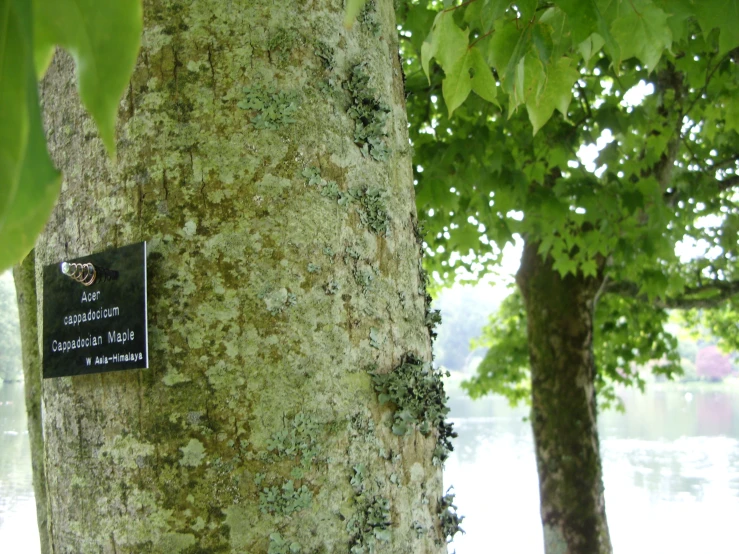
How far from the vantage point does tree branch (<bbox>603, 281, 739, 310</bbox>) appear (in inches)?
255

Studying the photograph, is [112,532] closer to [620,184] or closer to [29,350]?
[29,350]

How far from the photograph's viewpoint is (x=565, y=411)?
5410 millimetres

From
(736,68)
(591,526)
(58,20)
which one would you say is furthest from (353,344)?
(591,526)

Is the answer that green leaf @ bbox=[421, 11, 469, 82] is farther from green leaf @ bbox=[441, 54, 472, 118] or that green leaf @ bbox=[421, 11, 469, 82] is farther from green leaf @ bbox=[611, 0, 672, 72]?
green leaf @ bbox=[611, 0, 672, 72]

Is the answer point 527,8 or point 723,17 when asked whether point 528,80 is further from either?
point 723,17

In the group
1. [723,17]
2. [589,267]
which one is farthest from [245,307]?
[589,267]

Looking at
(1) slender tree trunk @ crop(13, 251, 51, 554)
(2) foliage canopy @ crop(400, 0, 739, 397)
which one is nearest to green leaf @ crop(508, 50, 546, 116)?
(2) foliage canopy @ crop(400, 0, 739, 397)

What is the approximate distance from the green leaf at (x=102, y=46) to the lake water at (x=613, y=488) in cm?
647

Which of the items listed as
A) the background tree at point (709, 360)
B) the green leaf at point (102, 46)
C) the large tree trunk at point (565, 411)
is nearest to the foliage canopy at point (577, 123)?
the large tree trunk at point (565, 411)

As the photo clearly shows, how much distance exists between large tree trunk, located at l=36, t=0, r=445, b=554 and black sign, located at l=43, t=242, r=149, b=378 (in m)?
0.02

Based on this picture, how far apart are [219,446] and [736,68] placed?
3232 millimetres

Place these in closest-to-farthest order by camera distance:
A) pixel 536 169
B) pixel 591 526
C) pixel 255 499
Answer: pixel 255 499 → pixel 536 169 → pixel 591 526

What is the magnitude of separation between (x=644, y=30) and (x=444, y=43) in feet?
1.57

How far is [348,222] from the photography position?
1188 mm
